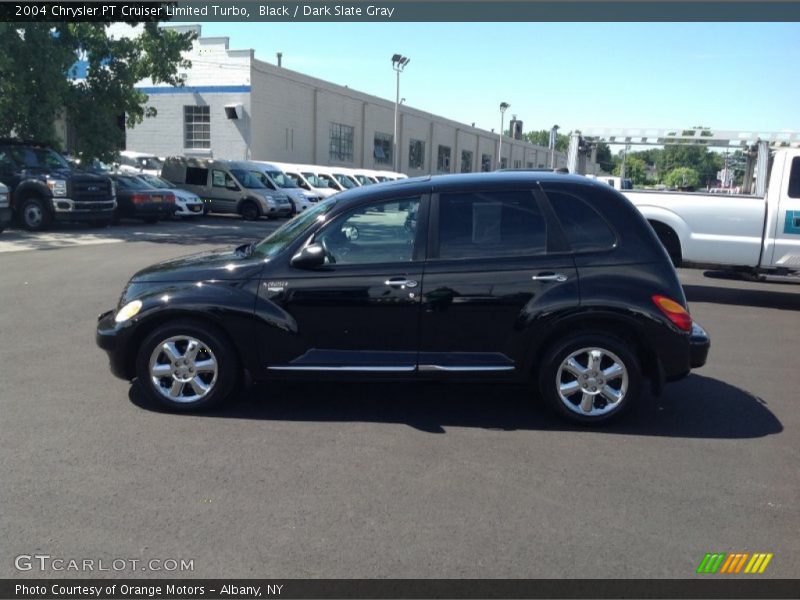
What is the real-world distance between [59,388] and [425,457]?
10.4ft

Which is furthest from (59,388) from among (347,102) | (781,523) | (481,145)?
(481,145)

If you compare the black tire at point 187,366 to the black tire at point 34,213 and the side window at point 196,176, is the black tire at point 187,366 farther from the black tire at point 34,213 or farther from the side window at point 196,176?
the side window at point 196,176

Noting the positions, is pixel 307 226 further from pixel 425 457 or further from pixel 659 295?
pixel 659 295

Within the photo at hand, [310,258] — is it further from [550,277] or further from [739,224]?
[739,224]

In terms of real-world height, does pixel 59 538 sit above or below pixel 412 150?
below

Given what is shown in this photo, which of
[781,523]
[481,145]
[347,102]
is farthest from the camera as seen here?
[481,145]

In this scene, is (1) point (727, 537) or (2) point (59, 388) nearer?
(1) point (727, 537)

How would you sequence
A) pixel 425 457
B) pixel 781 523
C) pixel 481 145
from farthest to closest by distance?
pixel 481 145, pixel 425 457, pixel 781 523

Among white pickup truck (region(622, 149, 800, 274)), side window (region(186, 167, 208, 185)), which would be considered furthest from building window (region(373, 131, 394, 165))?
white pickup truck (region(622, 149, 800, 274))

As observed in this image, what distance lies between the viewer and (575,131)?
14.8 meters

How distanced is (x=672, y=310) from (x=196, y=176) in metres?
24.6

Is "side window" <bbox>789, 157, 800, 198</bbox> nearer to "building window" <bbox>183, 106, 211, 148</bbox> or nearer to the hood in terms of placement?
the hood

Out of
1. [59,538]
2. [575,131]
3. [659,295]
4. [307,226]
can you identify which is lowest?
[59,538]

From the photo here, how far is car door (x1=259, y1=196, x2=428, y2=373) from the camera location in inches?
211
